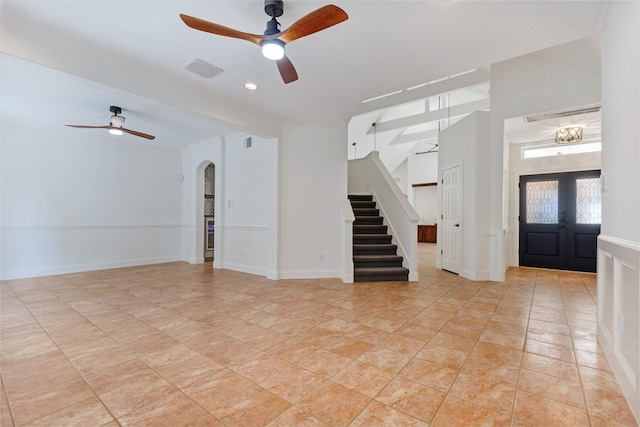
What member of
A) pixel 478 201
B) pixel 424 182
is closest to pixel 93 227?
pixel 478 201

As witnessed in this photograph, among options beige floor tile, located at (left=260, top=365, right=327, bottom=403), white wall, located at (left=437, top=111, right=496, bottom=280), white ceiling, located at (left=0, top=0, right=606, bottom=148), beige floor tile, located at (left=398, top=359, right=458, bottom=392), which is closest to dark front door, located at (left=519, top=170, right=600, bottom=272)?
white wall, located at (left=437, top=111, right=496, bottom=280)

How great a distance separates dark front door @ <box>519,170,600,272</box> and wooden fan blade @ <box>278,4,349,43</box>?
625cm

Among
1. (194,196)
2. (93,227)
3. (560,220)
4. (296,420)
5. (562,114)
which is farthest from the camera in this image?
(194,196)

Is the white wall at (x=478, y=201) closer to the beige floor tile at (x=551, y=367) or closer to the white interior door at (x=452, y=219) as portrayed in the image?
the white interior door at (x=452, y=219)

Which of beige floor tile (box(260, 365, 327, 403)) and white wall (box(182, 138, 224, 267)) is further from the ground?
white wall (box(182, 138, 224, 267))

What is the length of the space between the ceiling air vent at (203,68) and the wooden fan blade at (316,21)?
134 centimetres

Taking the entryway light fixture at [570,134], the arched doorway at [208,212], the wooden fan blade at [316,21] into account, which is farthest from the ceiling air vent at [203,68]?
the entryway light fixture at [570,134]

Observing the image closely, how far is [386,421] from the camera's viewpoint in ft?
4.82

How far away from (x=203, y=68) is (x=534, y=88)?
497cm

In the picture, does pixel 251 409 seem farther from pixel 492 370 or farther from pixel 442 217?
pixel 442 217

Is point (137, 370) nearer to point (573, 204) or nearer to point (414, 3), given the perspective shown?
Answer: point (414, 3)

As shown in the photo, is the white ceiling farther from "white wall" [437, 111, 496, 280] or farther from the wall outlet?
the wall outlet

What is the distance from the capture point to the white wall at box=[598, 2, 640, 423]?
1572mm

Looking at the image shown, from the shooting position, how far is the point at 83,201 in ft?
18.2
